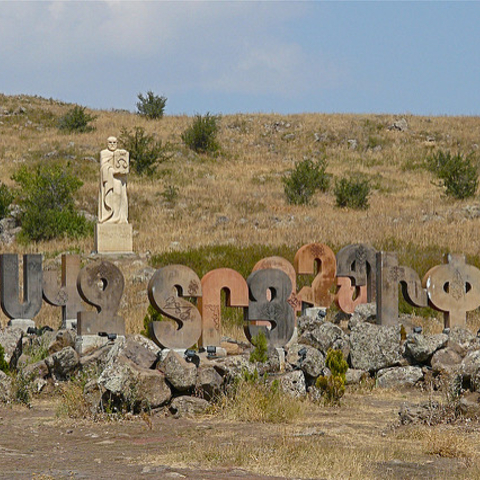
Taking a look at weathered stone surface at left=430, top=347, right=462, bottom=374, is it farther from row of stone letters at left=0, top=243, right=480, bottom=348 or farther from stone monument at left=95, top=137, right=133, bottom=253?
stone monument at left=95, top=137, right=133, bottom=253

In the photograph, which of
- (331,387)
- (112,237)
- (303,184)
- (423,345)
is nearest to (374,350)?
(423,345)

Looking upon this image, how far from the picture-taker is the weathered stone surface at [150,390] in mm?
10281

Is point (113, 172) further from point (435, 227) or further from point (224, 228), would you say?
point (435, 227)

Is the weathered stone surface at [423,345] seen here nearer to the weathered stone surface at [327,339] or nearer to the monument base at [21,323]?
the weathered stone surface at [327,339]

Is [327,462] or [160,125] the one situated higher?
[160,125]

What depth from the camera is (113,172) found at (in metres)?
25.3

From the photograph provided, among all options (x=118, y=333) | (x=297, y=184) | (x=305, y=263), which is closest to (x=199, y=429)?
(x=118, y=333)

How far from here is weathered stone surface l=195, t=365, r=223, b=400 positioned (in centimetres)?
1068

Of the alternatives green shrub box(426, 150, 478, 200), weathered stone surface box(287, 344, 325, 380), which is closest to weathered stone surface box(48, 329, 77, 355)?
weathered stone surface box(287, 344, 325, 380)

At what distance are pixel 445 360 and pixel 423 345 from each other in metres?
0.40

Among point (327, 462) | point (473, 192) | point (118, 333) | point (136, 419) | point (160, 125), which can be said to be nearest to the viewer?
point (327, 462)

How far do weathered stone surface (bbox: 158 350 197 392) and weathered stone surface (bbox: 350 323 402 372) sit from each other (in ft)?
12.6

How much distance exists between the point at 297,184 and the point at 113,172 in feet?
43.6

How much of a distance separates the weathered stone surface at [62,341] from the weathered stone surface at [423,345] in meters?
5.56
